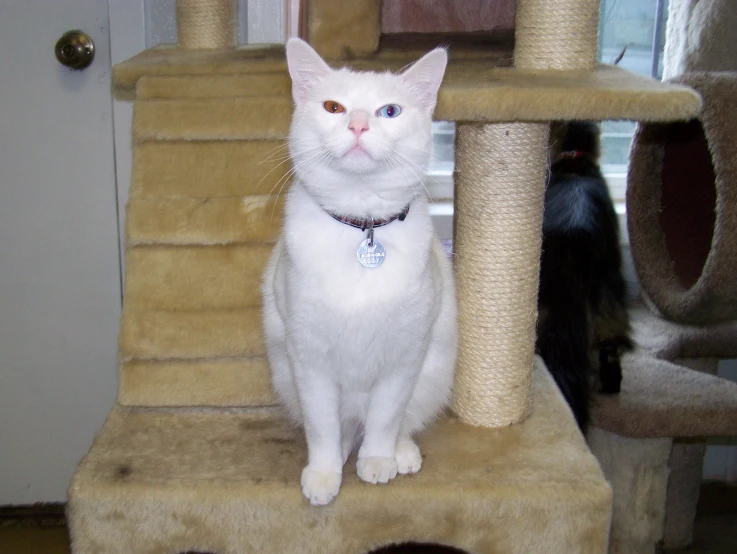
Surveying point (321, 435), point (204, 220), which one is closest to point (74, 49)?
point (204, 220)

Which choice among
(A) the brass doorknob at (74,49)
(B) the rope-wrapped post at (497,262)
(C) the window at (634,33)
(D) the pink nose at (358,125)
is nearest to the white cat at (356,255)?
(D) the pink nose at (358,125)

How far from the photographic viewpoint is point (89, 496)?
1135mm

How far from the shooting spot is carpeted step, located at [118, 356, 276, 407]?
1401 mm

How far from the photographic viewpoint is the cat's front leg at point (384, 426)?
1150 millimetres

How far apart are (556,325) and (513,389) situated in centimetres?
46

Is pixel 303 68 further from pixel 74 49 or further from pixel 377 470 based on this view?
pixel 74 49

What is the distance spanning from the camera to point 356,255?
1.10 metres

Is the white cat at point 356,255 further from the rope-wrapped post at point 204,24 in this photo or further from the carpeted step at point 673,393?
the rope-wrapped post at point 204,24

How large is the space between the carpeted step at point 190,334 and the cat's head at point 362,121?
46 cm

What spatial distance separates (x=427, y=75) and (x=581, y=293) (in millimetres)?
876

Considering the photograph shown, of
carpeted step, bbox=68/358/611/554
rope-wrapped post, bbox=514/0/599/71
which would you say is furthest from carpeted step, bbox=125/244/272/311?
rope-wrapped post, bbox=514/0/599/71

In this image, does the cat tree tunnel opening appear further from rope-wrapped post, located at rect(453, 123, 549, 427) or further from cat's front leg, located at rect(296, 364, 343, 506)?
cat's front leg, located at rect(296, 364, 343, 506)

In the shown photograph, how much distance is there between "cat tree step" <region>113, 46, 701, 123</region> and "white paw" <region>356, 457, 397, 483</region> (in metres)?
0.53

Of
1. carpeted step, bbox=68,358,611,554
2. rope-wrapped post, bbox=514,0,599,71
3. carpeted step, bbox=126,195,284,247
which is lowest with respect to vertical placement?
carpeted step, bbox=68,358,611,554
